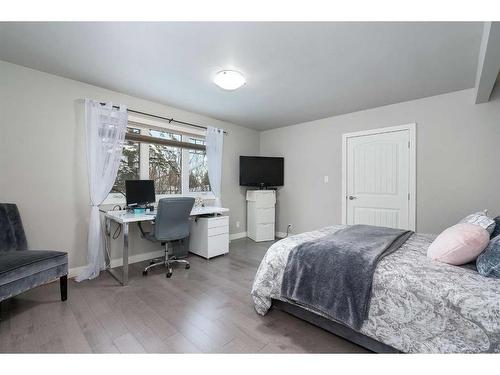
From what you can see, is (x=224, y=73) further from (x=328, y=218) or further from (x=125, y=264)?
(x=328, y=218)

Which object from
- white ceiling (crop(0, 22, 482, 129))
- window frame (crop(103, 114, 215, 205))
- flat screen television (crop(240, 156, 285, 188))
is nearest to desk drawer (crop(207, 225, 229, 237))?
window frame (crop(103, 114, 215, 205))

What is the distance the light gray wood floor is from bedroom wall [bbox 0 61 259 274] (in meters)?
0.62

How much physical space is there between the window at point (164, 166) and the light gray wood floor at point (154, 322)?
1321 mm

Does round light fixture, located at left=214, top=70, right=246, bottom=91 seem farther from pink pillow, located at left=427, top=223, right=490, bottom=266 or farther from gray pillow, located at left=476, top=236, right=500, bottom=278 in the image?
gray pillow, located at left=476, top=236, right=500, bottom=278

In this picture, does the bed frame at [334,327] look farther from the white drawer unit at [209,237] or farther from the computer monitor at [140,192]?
the computer monitor at [140,192]

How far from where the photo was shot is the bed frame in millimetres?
1455

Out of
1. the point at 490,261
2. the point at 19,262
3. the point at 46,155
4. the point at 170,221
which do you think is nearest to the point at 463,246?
the point at 490,261

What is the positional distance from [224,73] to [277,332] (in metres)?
2.45

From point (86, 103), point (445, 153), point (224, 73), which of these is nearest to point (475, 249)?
point (445, 153)

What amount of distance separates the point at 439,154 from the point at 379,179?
0.80 metres

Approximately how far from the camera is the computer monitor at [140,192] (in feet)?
9.64

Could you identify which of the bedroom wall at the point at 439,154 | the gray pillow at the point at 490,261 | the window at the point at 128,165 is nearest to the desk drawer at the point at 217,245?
the window at the point at 128,165

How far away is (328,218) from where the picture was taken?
13.6 ft

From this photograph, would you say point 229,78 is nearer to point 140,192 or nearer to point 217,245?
point 140,192
